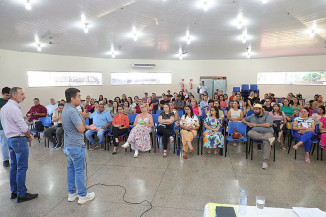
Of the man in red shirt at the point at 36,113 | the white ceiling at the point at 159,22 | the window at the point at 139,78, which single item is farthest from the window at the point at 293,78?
the man in red shirt at the point at 36,113

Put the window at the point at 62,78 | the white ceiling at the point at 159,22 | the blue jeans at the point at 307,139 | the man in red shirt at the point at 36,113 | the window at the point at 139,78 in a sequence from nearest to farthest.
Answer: the blue jeans at the point at 307,139 < the white ceiling at the point at 159,22 < the man in red shirt at the point at 36,113 < the window at the point at 62,78 < the window at the point at 139,78

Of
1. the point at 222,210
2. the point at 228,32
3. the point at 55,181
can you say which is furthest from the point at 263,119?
the point at 55,181

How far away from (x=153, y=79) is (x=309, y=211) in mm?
12987

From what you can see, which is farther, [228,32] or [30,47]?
[30,47]

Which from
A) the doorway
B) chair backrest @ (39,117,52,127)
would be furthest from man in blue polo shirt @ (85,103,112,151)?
the doorway

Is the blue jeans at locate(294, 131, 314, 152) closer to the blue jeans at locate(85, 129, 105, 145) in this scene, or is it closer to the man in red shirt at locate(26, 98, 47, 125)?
the blue jeans at locate(85, 129, 105, 145)

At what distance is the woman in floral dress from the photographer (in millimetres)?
4539

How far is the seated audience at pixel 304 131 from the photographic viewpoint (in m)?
4.28

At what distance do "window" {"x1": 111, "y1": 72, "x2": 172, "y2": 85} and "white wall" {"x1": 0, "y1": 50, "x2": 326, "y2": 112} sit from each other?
1.44ft

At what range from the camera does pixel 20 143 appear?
2.68 metres

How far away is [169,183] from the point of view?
3305 millimetres

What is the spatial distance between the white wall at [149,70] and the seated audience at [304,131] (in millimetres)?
9297

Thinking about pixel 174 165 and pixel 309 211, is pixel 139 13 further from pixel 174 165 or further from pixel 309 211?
pixel 309 211

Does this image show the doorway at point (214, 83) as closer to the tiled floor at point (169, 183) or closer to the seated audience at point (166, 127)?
the tiled floor at point (169, 183)
